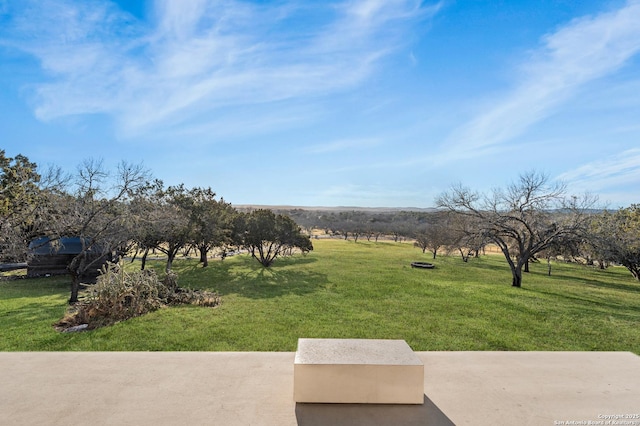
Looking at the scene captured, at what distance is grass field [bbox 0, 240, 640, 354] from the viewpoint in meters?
5.71

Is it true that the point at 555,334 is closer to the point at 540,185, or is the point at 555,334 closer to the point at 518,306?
the point at 518,306

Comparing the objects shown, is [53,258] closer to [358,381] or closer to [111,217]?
[111,217]

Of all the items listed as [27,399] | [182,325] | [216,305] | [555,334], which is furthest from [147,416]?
[555,334]

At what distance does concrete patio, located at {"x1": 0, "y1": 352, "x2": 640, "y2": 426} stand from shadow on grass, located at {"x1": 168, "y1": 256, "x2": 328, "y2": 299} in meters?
6.36

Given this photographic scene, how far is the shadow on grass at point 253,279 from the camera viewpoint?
11.3 metres

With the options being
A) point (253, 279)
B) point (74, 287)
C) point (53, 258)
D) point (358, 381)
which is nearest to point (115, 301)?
point (74, 287)

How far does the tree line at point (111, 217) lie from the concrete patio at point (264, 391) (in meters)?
6.28

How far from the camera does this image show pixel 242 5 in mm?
7250

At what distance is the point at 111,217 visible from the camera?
10781 millimetres

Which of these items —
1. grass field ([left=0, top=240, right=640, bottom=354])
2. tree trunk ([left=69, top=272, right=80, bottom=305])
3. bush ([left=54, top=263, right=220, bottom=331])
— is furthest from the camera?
tree trunk ([left=69, top=272, right=80, bottom=305])

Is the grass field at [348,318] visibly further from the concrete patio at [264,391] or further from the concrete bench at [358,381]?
the concrete bench at [358,381]

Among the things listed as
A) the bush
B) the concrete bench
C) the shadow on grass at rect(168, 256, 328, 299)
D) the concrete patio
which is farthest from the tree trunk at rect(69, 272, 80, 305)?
the concrete bench

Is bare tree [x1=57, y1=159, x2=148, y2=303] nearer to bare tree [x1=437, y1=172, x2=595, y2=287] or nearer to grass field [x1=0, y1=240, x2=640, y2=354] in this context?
grass field [x1=0, y1=240, x2=640, y2=354]

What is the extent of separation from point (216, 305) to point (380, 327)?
4.54 m
